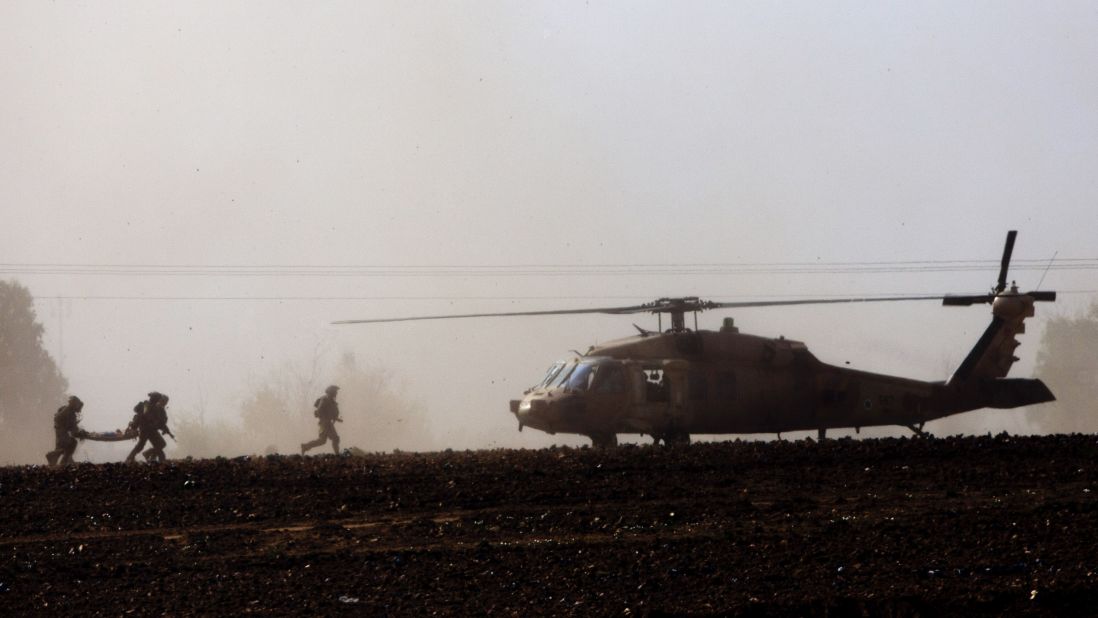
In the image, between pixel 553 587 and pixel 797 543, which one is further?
pixel 797 543

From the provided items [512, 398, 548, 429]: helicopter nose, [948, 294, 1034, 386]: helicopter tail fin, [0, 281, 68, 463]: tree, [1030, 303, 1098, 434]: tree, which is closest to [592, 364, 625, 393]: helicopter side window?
[512, 398, 548, 429]: helicopter nose

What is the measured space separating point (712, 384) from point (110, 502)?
10.1 m

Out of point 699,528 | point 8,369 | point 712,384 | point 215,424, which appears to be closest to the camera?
point 699,528

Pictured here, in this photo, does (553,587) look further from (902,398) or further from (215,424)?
(215,424)

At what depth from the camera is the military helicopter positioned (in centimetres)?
2075

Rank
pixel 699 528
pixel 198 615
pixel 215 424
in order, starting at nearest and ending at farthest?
pixel 198 615
pixel 699 528
pixel 215 424

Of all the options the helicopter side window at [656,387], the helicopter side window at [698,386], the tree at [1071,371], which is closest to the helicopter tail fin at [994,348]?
the helicopter side window at [698,386]

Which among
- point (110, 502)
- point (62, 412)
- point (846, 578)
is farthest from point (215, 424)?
point (846, 578)

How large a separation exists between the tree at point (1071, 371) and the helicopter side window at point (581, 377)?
222 ft

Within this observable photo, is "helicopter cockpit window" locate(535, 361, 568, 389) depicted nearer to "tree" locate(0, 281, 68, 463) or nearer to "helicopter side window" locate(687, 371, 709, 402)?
"helicopter side window" locate(687, 371, 709, 402)

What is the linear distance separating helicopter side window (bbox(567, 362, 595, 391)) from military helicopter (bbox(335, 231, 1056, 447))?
0.07 ft

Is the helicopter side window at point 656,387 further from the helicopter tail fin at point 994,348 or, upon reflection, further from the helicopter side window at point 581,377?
the helicopter tail fin at point 994,348

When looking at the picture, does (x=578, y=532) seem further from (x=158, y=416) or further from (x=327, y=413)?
(x=327, y=413)

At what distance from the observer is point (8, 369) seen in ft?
232
